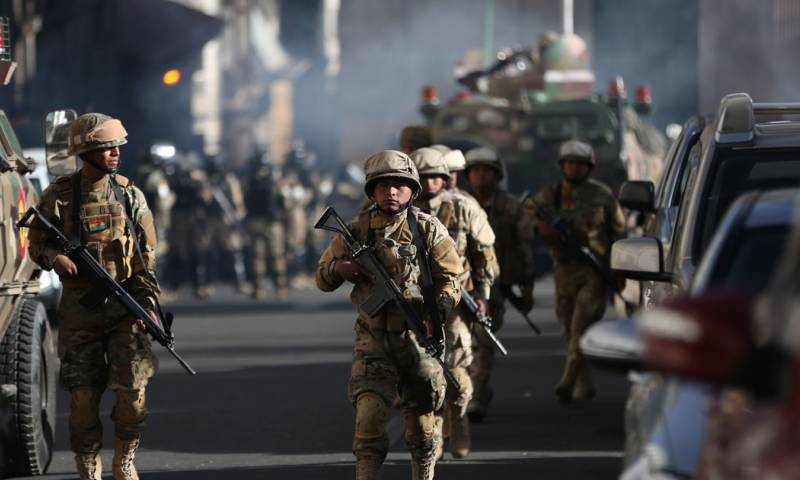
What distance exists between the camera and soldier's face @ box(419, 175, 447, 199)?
9758 millimetres

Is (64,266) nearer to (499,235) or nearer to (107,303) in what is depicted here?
(107,303)

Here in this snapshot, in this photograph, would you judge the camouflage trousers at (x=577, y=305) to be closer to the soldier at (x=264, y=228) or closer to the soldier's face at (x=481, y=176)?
the soldier's face at (x=481, y=176)

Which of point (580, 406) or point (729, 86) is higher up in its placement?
point (729, 86)

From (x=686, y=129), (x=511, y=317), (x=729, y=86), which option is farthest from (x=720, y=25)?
(x=686, y=129)

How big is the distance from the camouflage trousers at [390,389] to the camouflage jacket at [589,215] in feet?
15.0

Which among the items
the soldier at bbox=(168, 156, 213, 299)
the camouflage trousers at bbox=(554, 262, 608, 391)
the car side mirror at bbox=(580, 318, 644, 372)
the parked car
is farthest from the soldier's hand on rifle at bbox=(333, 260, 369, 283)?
the soldier at bbox=(168, 156, 213, 299)

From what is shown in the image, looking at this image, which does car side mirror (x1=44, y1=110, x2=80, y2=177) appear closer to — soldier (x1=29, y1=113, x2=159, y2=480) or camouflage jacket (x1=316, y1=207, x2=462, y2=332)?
soldier (x1=29, y1=113, x2=159, y2=480)

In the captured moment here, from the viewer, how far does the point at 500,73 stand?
25812 mm

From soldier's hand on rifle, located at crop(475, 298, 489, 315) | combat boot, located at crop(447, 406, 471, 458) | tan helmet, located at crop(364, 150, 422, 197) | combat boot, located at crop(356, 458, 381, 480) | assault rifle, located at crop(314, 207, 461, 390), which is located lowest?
combat boot, located at crop(447, 406, 471, 458)

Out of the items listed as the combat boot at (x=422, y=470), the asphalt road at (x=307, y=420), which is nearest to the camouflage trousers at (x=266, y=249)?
the asphalt road at (x=307, y=420)

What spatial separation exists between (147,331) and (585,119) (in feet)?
46.5

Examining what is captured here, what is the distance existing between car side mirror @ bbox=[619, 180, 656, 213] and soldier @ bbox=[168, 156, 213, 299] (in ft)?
51.6

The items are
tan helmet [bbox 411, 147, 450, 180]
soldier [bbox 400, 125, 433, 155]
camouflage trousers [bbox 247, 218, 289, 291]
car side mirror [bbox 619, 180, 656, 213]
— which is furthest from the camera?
camouflage trousers [bbox 247, 218, 289, 291]

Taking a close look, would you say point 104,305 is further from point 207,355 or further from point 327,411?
point 207,355
